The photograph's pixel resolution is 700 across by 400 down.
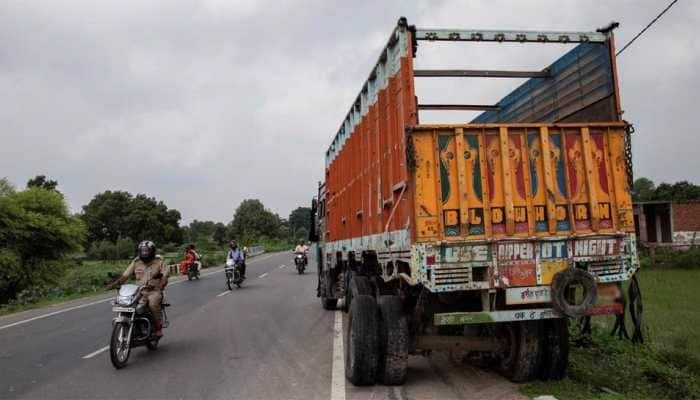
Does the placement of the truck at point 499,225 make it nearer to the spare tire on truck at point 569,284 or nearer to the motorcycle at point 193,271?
the spare tire on truck at point 569,284

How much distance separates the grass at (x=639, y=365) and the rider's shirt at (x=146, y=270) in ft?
17.5

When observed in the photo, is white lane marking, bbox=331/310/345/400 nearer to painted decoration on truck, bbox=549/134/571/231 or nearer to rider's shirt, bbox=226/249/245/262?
painted decoration on truck, bbox=549/134/571/231

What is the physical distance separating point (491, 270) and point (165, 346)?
5.59 meters

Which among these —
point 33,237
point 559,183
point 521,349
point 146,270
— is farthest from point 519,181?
point 33,237

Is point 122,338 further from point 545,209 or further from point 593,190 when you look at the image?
point 593,190

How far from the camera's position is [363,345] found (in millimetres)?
5359

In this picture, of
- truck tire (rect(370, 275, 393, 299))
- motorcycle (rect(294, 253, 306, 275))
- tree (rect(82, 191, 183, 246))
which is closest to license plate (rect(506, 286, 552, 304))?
truck tire (rect(370, 275, 393, 299))

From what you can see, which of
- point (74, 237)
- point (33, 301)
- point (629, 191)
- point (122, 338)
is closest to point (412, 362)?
point (629, 191)

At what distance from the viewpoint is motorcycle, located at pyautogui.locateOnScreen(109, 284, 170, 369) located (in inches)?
266

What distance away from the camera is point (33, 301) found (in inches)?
728

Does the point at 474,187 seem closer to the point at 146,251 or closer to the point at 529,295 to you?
the point at 529,295

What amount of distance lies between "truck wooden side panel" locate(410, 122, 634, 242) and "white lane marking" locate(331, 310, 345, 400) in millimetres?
1814

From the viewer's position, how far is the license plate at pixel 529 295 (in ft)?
15.8

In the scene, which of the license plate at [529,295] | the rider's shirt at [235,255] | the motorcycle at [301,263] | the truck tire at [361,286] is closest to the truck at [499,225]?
the license plate at [529,295]
